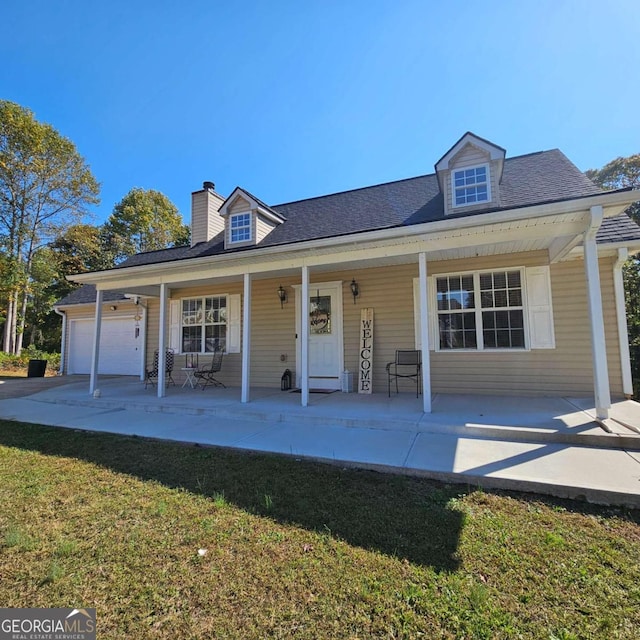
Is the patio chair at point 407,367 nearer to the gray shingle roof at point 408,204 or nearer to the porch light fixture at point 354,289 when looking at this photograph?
the porch light fixture at point 354,289

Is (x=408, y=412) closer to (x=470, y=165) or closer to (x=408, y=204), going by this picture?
(x=408, y=204)

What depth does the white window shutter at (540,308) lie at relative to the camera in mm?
6387

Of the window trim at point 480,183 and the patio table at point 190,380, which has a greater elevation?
the window trim at point 480,183

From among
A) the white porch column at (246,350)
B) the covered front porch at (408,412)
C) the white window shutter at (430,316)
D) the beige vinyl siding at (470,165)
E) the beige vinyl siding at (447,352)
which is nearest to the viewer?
the covered front porch at (408,412)

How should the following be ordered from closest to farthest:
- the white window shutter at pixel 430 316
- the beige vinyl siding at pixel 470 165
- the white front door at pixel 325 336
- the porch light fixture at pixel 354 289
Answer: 1. the beige vinyl siding at pixel 470 165
2. the white window shutter at pixel 430 316
3. the porch light fixture at pixel 354 289
4. the white front door at pixel 325 336

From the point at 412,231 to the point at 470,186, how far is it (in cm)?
241

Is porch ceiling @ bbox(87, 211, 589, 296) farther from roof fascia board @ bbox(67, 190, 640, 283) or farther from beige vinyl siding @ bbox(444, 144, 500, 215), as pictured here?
beige vinyl siding @ bbox(444, 144, 500, 215)

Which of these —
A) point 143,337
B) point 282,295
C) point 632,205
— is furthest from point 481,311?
point 632,205

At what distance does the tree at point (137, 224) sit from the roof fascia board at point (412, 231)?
67.4 ft

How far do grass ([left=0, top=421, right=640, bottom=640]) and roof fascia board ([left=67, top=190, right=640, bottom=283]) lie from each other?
349cm

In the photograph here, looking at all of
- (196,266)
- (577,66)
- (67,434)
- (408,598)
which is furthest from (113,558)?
(577,66)

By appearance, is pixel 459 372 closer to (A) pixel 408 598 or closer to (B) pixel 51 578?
(A) pixel 408 598

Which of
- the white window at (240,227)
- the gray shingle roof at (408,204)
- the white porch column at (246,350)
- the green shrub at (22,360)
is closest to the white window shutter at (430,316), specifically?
the gray shingle roof at (408,204)

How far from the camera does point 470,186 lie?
265 inches
